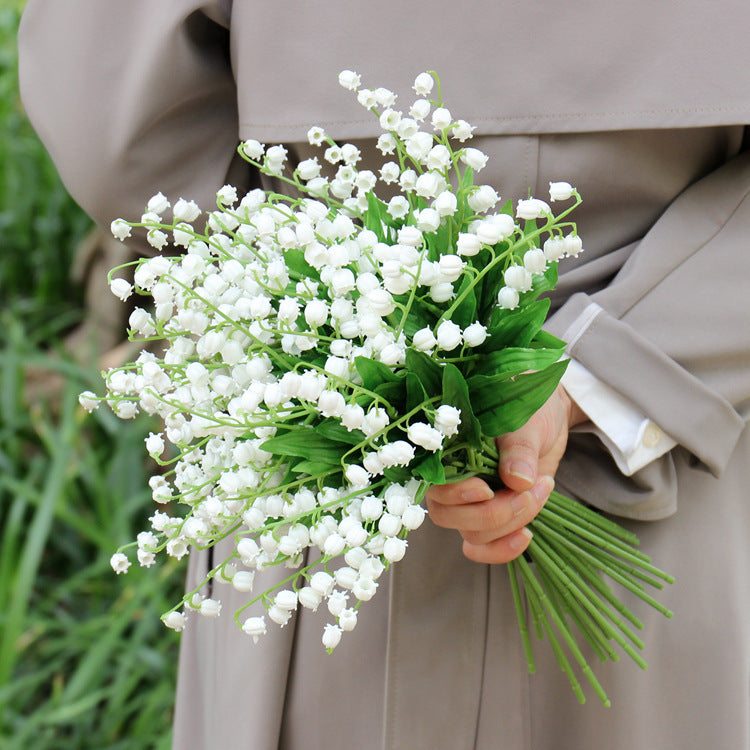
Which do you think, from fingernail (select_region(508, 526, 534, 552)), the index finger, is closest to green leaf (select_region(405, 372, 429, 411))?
the index finger

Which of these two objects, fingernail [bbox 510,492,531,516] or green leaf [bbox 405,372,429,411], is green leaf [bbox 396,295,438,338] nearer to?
green leaf [bbox 405,372,429,411]

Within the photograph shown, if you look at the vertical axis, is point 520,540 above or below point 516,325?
below

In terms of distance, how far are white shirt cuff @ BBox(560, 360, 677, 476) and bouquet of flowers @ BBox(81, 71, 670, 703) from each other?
18cm

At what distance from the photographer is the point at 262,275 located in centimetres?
71

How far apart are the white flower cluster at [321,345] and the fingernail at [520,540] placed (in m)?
0.17

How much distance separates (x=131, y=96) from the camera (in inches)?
40.2

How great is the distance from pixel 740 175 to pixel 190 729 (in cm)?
102

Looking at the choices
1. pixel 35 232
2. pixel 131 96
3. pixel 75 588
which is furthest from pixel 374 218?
pixel 35 232

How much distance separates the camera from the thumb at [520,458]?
2.57 ft

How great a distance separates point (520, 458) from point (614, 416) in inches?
7.4

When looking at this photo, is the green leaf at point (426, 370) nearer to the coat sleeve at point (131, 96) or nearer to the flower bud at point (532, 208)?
the flower bud at point (532, 208)

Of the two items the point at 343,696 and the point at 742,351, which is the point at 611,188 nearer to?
the point at 742,351

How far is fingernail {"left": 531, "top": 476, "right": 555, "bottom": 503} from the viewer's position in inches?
Result: 32.1

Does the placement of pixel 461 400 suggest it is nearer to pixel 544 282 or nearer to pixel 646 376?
pixel 544 282
